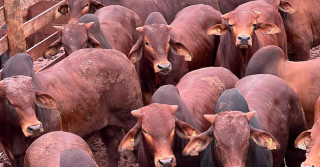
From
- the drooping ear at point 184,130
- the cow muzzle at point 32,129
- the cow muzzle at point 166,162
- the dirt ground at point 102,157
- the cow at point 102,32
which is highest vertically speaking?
the drooping ear at point 184,130

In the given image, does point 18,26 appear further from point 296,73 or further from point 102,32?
point 296,73

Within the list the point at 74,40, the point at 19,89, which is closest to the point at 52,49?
the point at 74,40

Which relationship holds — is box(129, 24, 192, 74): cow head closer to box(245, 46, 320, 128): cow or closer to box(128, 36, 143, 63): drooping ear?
box(128, 36, 143, 63): drooping ear

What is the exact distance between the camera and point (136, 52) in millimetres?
10281

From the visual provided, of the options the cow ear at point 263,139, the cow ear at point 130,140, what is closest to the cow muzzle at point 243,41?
the cow ear at point 130,140

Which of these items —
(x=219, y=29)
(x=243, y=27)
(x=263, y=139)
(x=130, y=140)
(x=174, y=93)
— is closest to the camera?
(x=263, y=139)

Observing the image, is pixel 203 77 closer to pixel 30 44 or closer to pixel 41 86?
pixel 41 86

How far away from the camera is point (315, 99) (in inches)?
380

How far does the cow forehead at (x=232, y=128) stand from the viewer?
7.25 metres

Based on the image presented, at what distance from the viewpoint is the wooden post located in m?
10.7

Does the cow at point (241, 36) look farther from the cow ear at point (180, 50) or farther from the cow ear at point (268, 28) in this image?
the cow ear at point (180, 50)

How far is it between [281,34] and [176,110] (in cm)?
404

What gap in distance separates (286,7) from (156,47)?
9.22ft

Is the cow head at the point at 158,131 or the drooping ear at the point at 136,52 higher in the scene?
the cow head at the point at 158,131
